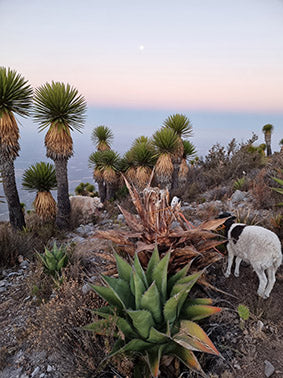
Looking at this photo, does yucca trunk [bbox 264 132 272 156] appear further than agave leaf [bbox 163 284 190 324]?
Yes

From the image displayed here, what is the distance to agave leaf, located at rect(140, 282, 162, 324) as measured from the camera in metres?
1.91

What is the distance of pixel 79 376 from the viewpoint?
2109 mm

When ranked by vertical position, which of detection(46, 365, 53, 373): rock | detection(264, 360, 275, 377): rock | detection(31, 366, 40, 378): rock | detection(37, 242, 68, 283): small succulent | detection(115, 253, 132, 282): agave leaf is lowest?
detection(31, 366, 40, 378): rock

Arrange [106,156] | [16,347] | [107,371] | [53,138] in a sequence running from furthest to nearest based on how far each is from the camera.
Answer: [106,156] < [53,138] < [16,347] < [107,371]

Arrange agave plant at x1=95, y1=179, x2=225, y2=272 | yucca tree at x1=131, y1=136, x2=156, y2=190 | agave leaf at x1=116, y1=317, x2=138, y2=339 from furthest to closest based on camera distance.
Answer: yucca tree at x1=131, y1=136, x2=156, y2=190 < agave plant at x1=95, y1=179, x2=225, y2=272 < agave leaf at x1=116, y1=317, x2=138, y2=339

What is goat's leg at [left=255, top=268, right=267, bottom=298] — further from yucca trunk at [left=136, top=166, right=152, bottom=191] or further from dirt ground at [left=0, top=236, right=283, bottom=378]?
yucca trunk at [left=136, top=166, right=152, bottom=191]

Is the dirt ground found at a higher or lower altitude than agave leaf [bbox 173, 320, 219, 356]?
lower

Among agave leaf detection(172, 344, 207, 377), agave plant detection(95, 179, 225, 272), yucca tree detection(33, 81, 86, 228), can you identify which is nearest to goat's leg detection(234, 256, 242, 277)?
agave plant detection(95, 179, 225, 272)

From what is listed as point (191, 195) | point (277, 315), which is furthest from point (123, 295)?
point (191, 195)

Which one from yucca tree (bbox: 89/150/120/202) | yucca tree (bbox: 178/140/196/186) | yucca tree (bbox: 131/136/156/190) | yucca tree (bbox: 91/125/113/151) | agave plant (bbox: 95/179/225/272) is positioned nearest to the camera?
agave plant (bbox: 95/179/225/272)

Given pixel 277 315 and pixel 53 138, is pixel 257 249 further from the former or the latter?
pixel 53 138

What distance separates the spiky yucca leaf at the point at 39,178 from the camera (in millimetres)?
8164

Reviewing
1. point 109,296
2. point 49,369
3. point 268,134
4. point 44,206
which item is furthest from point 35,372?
point 268,134

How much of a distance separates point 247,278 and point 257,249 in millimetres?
608
